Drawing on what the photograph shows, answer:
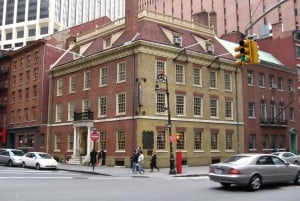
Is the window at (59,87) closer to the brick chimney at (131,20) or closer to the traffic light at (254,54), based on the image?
the brick chimney at (131,20)

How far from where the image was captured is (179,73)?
3741 centimetres

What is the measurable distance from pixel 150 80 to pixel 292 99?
2344 cm

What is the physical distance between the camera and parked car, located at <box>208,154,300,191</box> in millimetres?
15750

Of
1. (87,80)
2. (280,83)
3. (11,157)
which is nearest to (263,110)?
(280,83)

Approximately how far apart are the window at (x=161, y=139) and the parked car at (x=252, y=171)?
1743cm

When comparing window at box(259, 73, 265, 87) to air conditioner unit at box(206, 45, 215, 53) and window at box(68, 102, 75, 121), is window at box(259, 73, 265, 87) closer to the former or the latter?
air conditioner unit at box(206, 45, 215, 53)

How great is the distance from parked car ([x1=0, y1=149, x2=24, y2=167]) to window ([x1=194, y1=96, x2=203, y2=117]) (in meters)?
17.1

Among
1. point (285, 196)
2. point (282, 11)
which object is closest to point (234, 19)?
point (282, 11)

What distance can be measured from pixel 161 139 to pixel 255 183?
19361mm

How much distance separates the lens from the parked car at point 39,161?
31984 mm

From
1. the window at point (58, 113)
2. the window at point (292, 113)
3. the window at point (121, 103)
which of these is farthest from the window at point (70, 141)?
the window at point (292, 113)

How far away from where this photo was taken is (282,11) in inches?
3167

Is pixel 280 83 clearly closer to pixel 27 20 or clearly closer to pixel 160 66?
pixel 160 66

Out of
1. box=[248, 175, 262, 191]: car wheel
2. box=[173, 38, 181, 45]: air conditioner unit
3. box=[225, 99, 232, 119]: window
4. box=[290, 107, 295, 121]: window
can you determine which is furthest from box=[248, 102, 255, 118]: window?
box=[248, 175, 262, 191]: car wheel
